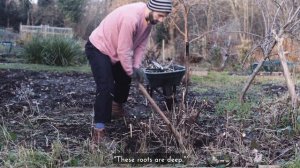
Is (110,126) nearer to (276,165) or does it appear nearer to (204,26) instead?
(276,165)

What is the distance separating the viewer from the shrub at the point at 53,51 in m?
12.4

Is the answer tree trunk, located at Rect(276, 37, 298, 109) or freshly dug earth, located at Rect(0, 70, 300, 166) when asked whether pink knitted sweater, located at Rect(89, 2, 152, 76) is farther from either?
tree trunk, located at Rect(276, 37, 298, 109)

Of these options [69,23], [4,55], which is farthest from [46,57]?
[69,23]

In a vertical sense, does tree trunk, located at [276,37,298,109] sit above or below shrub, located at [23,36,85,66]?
above

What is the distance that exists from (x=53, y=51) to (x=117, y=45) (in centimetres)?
872

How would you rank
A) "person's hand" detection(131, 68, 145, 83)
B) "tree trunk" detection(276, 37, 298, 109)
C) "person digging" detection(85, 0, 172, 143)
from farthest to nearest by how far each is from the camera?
"tree trunk" detection(276, 37, 298, 109) → "person's hand" detection(131, 68, 145, 83) → "person digging" detection(85, 0, 172, 143)

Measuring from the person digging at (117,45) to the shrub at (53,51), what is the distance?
8373 mm

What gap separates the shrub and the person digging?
837cm

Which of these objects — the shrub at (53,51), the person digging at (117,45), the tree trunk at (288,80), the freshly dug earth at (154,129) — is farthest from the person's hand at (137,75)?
the shrub at (53,51)

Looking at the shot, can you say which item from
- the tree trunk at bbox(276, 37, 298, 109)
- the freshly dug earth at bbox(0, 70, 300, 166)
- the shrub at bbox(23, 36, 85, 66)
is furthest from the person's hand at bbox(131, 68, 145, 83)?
the shrub at bbox(23, 36, 85, 66)

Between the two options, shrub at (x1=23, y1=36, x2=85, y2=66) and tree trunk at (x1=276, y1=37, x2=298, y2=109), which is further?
shrub at (x1=23, y1=36, x2=85, y2=66)

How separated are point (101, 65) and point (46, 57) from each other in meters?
8.73

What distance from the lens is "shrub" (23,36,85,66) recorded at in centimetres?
1238

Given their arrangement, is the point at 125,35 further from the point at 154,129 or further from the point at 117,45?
the point at 154,129
